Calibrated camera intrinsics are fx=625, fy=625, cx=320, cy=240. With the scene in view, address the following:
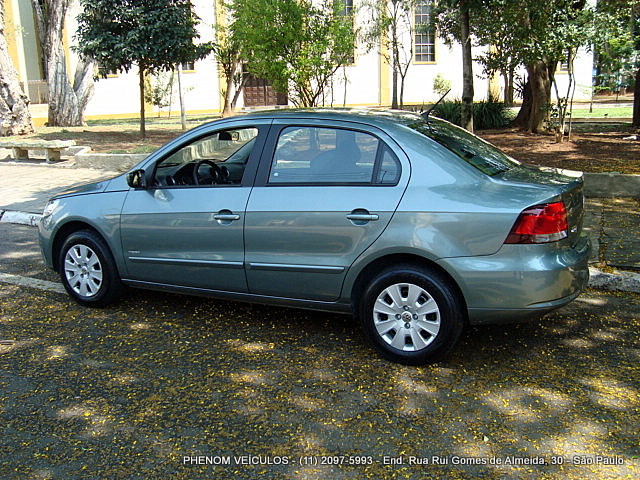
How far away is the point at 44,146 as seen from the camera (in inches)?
534

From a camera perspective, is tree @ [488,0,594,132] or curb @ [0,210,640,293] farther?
tree @ [488,0,594,132]

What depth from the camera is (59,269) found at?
5566mm

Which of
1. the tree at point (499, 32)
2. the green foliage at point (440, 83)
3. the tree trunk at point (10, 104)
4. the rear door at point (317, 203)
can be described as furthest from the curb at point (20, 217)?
the green foliage at point (440, 83)

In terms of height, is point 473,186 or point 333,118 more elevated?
point 333,118

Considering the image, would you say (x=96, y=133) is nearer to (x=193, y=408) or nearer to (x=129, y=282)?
(x=129, y=282)

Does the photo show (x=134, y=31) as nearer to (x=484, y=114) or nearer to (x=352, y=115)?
(x=484, y=114)

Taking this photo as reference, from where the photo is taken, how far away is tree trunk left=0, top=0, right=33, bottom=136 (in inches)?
729

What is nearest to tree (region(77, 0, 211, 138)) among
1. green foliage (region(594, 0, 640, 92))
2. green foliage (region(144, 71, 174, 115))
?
green foliage (region(594, 0, 640, 92))

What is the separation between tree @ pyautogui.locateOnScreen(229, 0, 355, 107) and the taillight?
900 centimetres

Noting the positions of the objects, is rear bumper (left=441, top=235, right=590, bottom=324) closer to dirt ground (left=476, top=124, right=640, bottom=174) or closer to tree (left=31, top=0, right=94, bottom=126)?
dirt ground (left=476, top=124, right=640, bottom=174)

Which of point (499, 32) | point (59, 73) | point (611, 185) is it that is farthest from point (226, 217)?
point (59, 73)

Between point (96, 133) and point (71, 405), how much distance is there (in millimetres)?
16841

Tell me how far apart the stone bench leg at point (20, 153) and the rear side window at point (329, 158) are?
39.7ft

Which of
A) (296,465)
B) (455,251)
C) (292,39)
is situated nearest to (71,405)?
(296,465)
